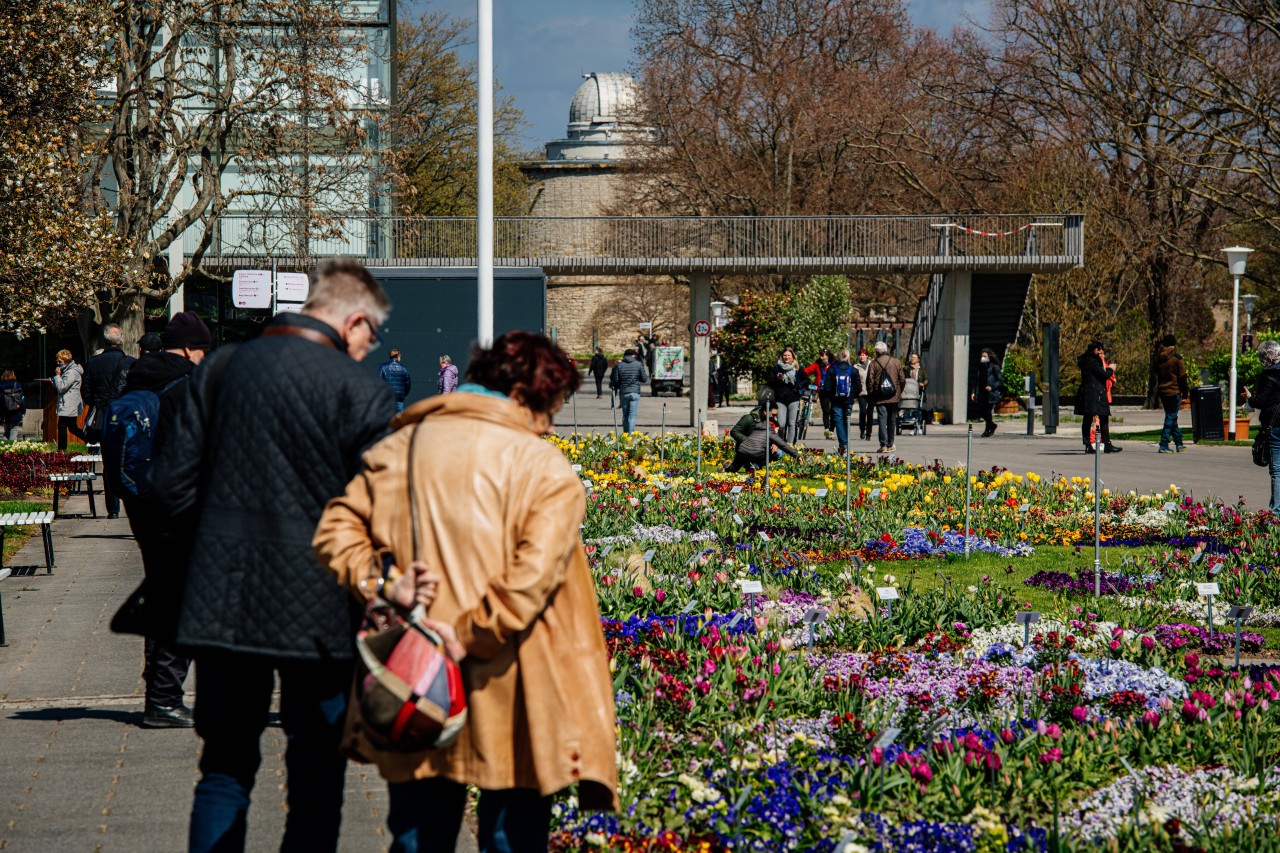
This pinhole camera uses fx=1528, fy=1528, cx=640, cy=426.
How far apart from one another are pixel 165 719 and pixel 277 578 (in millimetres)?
3128

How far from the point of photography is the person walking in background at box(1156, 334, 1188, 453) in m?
24.2

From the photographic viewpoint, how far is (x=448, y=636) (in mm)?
3504

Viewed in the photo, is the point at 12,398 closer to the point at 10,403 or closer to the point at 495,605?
the point at 10,403

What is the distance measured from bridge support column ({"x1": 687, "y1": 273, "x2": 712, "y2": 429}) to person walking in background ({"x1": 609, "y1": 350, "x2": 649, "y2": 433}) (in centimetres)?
586

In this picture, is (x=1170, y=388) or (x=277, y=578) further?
(x=1170, y=388)

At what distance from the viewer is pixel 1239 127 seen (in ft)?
95.6

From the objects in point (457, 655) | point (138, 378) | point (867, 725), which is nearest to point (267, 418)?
point (457, 655)

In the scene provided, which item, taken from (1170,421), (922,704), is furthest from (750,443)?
(922,704)

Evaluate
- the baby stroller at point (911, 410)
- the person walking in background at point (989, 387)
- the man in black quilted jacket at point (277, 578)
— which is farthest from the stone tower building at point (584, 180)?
the man in black quilted jacket at point (277, 578)

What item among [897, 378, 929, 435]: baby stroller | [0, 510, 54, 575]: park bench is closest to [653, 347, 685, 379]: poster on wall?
[897, 378, 929, 435]: baby stroller

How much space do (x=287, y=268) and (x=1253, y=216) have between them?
2106 cm

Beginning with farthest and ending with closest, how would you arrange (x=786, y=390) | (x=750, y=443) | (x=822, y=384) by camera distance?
(x=822, y=384), (x=786, y=390), (x=750, y=443)

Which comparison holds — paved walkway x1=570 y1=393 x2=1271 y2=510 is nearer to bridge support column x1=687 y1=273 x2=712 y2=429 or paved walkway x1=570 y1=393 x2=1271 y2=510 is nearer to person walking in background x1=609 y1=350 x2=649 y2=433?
bridge support column x1=687 y1=273 x2=712 y2=429

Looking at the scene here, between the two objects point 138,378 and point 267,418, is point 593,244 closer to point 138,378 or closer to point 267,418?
point 138,378
